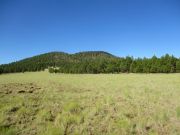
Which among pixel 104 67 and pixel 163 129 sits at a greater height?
pixel 104 67

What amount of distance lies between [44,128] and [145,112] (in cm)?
506

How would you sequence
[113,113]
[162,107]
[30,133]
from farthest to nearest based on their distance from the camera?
[162,107]
[113,113]
[30,133]

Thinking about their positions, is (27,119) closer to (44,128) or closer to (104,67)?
(44,128)

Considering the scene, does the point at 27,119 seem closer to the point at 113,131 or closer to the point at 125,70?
the point at 113,131

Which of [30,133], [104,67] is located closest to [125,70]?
[104,67]

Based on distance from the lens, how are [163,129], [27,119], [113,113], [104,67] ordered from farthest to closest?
[104,67]
[113,113]
[27,119]
[163,129]

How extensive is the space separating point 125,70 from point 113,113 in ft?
236

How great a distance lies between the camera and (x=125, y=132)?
297 inches

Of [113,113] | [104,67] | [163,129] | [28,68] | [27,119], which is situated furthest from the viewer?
[28,68]

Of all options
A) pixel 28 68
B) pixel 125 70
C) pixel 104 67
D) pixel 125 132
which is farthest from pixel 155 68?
pixel 28 68

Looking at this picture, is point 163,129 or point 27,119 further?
point 27,119

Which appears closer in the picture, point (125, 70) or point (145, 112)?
point (145, 112)

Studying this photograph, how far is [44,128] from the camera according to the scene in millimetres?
7660

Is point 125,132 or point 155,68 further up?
point 155,68
